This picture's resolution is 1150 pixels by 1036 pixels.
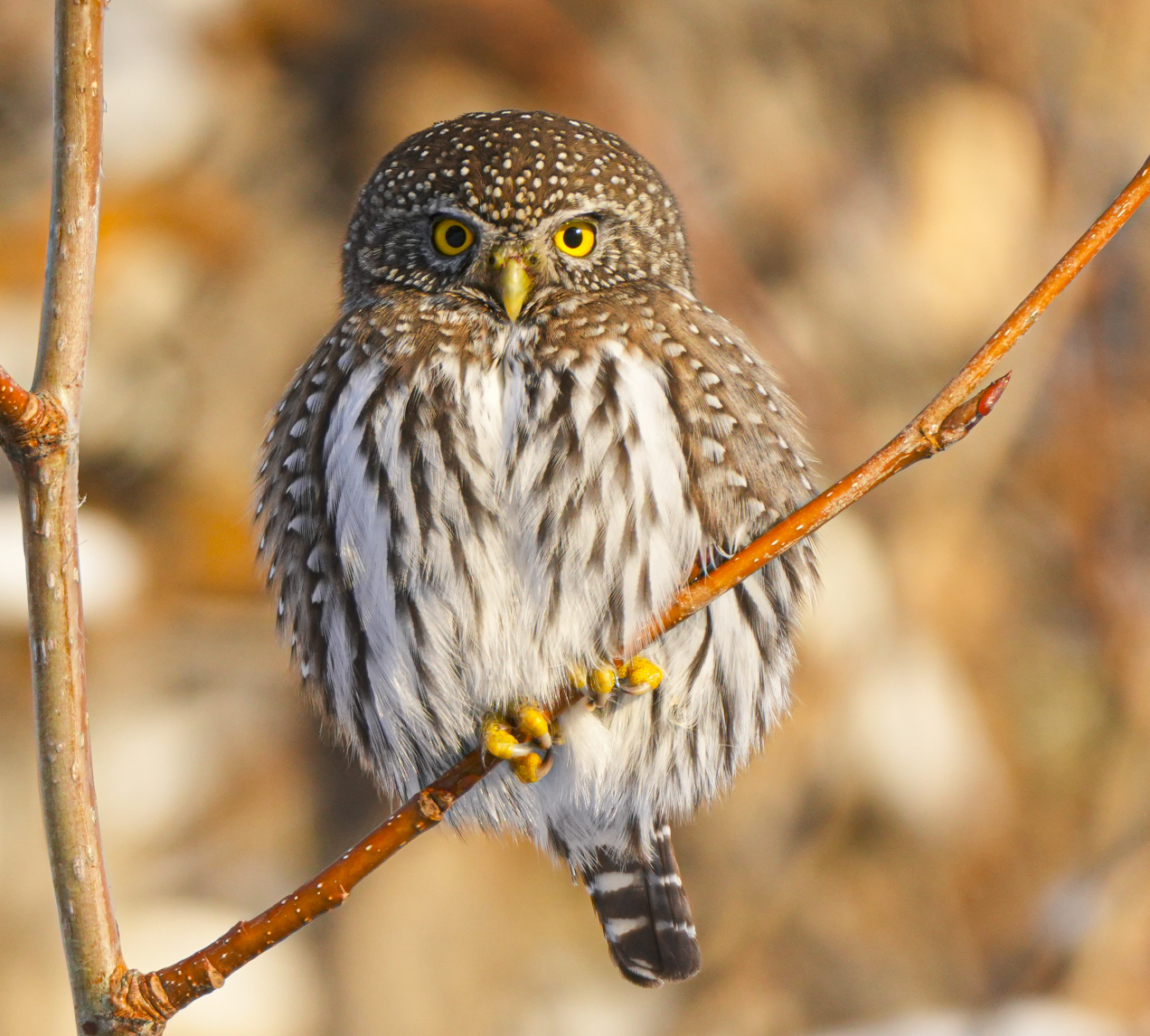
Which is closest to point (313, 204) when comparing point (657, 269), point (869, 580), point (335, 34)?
point (335, 34)

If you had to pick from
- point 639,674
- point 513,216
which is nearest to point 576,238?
point 513,216

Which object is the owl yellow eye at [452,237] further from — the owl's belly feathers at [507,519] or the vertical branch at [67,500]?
the vertical branch at [67,500]

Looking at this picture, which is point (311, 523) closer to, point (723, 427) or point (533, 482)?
point (533, 482)

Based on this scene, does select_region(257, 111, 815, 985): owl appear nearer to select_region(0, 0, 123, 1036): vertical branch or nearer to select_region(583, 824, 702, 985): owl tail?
select_region(583, 824, 702, 985): owl tail

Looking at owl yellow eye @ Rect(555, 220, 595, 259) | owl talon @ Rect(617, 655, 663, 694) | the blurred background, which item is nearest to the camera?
owl talon @ Rect(617, 655, 663, 694)

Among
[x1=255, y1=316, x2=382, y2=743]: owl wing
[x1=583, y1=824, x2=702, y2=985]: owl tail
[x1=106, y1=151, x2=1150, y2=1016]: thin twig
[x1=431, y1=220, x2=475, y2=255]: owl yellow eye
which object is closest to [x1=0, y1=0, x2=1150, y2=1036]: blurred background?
[x1=583, y1=824, x2=702, y2=985]: owl tail

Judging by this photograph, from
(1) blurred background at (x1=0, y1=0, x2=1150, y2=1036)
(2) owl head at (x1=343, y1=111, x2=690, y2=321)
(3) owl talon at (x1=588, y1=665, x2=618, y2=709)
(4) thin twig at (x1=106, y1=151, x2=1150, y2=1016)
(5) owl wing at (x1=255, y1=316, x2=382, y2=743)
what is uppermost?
(1) blurred background at (x1=0, y1=0, x2=1150, y2=1036)

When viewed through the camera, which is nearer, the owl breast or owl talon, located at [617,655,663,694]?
the owl breast
